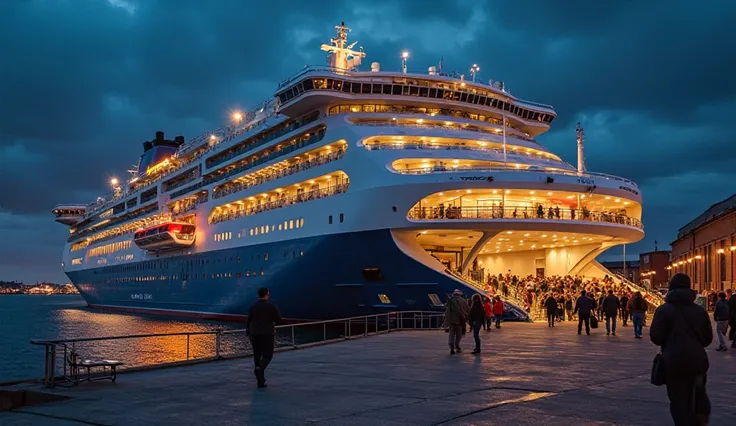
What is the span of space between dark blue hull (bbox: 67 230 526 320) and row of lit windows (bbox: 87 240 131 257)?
17113 millimetres

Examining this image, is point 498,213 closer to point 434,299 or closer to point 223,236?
point 434,299

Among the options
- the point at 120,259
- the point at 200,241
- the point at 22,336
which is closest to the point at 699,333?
the point at 200,241

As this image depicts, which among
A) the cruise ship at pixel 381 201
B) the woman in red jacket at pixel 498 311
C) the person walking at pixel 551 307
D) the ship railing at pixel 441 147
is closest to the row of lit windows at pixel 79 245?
the cruise ship at pixel 381 201

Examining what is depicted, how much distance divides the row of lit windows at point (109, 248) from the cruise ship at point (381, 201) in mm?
15458

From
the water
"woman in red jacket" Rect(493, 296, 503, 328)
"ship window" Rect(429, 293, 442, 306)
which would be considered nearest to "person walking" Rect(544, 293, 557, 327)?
"woman in red jacket" Rect(493, 296, 503, 328)

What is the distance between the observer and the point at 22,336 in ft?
155

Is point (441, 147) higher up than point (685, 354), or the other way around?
point (441, 147)

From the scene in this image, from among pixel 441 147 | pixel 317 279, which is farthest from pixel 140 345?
pixel 441 147

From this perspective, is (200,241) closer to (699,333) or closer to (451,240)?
(451,240)

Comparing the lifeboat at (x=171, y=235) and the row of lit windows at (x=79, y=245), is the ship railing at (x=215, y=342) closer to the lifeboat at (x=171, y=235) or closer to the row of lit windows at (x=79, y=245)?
the lifeboat at (x=171, y=235)

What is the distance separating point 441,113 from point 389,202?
10.0 m

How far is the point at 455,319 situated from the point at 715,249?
56.6 meters

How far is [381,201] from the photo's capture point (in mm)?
29844

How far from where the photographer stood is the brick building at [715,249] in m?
57.5
